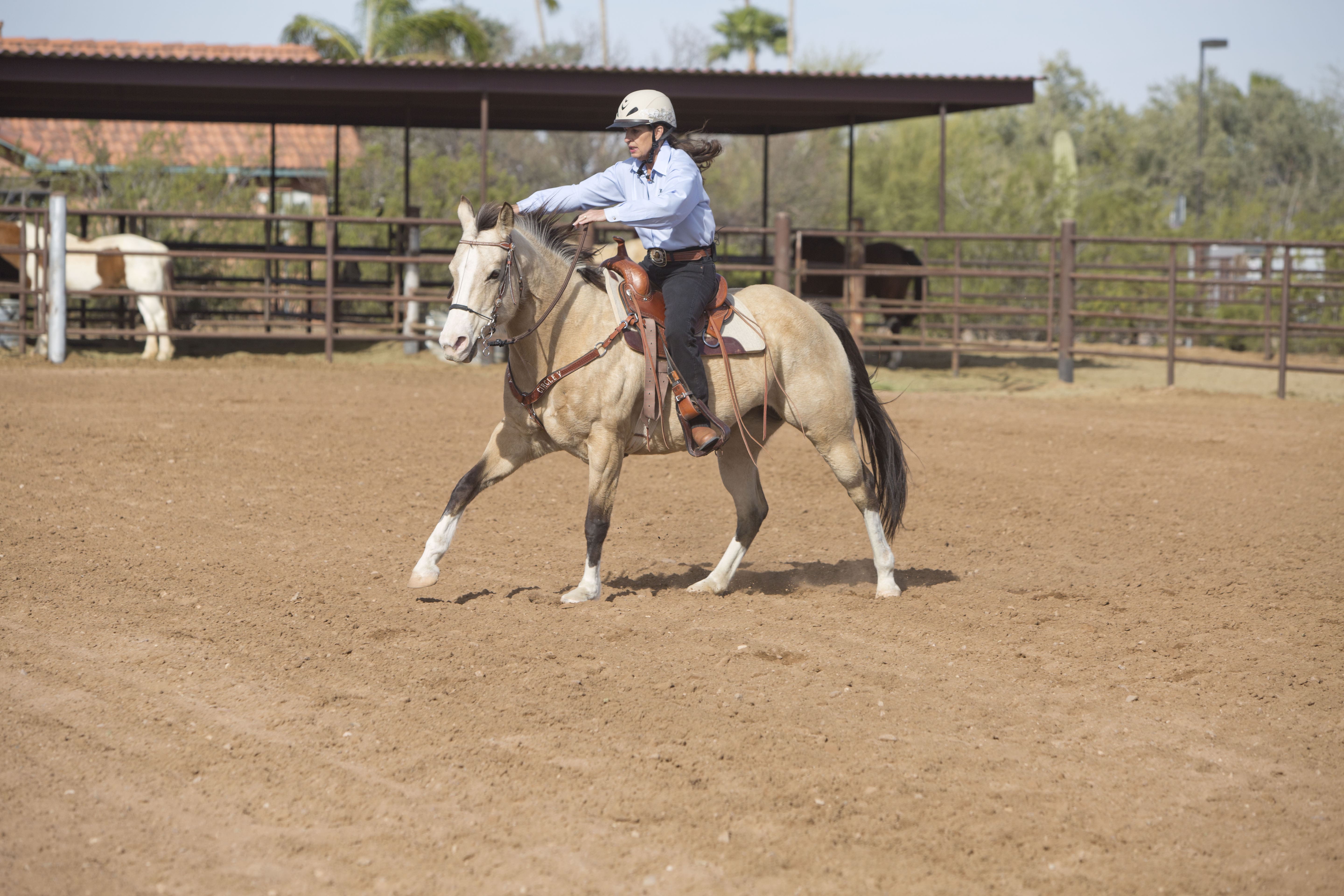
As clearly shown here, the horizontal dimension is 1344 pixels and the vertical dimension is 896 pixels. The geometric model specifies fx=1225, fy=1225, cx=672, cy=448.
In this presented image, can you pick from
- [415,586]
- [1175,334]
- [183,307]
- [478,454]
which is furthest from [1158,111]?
[415,586]

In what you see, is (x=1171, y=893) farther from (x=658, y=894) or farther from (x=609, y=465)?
(x=609, y=465)

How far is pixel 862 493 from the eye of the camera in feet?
18.8

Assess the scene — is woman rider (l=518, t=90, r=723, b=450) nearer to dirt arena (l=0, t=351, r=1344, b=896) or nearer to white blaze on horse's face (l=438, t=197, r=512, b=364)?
white blaze on horse's face (l=438, t=197, r=512, b=364)

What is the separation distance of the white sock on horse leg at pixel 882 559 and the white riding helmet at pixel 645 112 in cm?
202

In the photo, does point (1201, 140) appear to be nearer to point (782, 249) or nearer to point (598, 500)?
point (782, 249)

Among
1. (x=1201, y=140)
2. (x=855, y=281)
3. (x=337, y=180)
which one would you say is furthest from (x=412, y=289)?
(x=1201, y=140)

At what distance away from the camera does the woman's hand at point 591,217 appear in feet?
16.3

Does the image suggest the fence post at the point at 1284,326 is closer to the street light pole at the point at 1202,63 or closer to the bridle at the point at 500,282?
the bridle at the point at 500,282

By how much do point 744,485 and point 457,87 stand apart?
35.2 feet

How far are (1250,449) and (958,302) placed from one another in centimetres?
559

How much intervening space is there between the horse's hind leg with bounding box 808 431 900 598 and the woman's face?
150 centimetres

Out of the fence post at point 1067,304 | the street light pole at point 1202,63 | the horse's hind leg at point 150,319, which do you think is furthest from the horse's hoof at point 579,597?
the street light pole at point 1202,63

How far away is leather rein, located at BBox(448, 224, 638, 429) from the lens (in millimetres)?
4922

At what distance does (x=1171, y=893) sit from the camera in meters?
2.92
